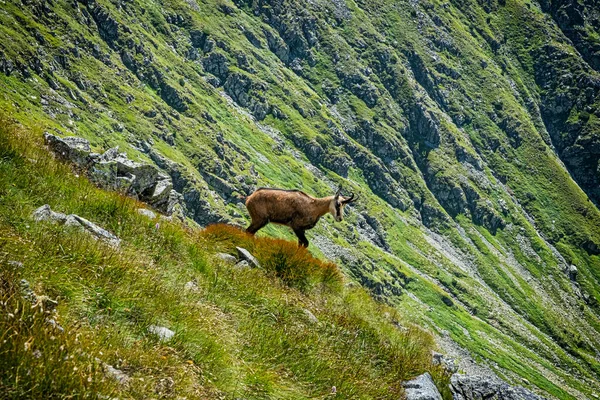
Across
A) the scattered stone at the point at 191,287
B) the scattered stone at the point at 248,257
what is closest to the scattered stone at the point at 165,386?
the scattered stone at the point at 191,287

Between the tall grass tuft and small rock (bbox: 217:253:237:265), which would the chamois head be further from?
small rock (bbox: 217:253:237:265)

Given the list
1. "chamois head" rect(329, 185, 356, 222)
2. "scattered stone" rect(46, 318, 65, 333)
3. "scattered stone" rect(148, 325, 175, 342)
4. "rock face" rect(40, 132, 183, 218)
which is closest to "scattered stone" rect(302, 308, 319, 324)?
"scattered stone" rect(148, 325, 175, 342)

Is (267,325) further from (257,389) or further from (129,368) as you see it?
(129,368)

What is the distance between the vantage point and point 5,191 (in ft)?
28.2

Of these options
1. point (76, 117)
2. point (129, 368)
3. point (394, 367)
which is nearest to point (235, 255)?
point (394, 367)

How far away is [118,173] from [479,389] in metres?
14.7

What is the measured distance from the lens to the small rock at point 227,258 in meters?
11.8

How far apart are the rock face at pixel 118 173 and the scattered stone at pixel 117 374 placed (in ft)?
35.5

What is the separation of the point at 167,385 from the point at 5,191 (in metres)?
5.65

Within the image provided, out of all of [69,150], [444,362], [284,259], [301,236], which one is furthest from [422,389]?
[69,150]

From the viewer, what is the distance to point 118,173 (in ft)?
59.5

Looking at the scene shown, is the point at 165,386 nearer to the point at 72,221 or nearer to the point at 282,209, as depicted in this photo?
the point at 72,221

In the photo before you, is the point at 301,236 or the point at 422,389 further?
the point at 301,236

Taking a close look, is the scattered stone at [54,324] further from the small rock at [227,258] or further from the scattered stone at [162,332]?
the small rock at [227,258]
